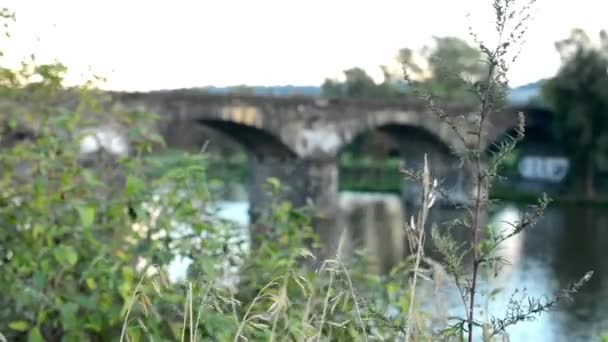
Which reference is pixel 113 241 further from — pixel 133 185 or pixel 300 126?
pixel 300 126

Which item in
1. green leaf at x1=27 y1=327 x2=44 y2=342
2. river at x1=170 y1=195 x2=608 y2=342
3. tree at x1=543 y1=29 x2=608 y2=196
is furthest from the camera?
tree at x1=543 y1=29 x2=608 y2=196

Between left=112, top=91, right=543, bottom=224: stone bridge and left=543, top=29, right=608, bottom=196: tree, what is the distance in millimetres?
1782

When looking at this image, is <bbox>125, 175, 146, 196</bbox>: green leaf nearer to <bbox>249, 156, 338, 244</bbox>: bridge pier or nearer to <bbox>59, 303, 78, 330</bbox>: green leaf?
<bbox>59, 303, 78, 330</bbox>: green leaf

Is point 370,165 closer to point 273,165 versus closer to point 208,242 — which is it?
point 273,165

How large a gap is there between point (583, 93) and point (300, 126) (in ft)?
27.1

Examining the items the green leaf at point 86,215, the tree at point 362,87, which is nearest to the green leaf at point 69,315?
the green leaf at point 86,215

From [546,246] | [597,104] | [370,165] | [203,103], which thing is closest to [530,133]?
[597,104]

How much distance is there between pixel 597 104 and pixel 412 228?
2702cm

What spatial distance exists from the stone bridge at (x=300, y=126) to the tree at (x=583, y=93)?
1782 millimetres

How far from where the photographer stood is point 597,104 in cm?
2736

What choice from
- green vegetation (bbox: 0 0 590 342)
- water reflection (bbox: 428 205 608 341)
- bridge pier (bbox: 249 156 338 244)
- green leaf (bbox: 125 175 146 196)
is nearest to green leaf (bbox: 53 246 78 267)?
green vegetation (bbox: 0 0 590 342)

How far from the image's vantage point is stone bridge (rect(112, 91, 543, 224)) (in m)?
26.5

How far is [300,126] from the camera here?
94.9ft

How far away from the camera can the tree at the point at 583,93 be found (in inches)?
1078
